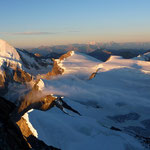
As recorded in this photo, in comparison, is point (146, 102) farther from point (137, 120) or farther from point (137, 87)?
point (137, 87)

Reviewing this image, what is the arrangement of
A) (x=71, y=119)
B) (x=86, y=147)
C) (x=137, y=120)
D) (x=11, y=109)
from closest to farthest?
(x=11, y=109) → (x=86, y=147) → (x=71, y=119) → (x=137, y=120)

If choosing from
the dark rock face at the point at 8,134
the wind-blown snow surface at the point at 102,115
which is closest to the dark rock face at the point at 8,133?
the dark rock face at the point at 8,134

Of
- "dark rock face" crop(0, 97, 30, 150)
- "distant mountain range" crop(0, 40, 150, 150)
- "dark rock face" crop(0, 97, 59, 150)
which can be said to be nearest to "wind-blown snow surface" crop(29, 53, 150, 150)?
"distant mountain range" crop(0, 40, 150, 150)

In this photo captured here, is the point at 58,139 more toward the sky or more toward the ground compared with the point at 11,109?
more toward the ground

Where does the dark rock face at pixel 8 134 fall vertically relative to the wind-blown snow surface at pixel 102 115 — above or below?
above

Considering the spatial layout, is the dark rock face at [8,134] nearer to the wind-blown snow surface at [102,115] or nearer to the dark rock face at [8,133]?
the dark rock face at [8,133]

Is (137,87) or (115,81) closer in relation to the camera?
(137,87)

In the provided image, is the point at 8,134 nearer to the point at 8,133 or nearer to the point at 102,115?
the point at 8,133

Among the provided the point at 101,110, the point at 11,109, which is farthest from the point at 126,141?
the point at 101,110
